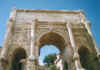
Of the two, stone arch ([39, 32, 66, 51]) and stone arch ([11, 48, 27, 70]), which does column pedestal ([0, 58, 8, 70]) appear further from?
stone arch ([39, 32, 66, 51])

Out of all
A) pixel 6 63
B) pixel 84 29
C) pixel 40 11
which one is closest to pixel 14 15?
pixel 40 11

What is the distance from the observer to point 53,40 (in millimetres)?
14688

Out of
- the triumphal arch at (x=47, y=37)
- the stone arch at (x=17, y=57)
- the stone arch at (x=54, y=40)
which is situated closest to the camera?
the triumphal arch at (x=47, y=37)

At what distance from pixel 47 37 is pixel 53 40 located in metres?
1.17

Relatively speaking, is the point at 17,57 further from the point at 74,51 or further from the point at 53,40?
the point at 74,51

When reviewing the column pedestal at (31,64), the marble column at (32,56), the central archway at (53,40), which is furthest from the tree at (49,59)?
the column pedestal at (31,64)

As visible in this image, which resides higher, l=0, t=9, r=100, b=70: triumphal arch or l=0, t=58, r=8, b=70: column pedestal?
l=0, t=9, r=100, b=70: triumphal arch

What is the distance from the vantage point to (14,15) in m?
14.2

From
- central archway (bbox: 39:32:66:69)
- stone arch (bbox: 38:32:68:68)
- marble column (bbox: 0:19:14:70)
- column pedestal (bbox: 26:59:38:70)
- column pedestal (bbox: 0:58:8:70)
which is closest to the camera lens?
column pedestal (bbox: 0:58:8:70)

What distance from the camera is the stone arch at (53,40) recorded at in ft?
43.4

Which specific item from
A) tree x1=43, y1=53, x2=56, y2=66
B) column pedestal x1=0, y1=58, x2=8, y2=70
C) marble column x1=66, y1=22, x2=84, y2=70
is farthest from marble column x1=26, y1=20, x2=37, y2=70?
tree x1=43, y1=53, x2=56, y2=66

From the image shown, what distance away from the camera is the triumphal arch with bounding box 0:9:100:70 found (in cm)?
1112

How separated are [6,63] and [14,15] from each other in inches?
255

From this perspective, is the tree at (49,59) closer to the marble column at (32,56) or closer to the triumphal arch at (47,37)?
the triumphal arch at (47,37)
